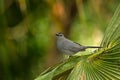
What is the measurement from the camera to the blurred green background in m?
4.08

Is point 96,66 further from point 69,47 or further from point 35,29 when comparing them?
point 35,29

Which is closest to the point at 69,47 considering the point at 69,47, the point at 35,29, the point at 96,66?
the point at 69,47

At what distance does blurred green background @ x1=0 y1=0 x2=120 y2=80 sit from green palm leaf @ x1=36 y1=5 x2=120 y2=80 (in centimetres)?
160

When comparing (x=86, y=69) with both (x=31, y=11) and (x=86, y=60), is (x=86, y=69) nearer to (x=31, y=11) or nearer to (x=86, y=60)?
(x=86, y=60)

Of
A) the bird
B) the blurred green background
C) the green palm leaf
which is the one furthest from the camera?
the blurred green background

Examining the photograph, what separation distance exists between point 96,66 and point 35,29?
246 cm

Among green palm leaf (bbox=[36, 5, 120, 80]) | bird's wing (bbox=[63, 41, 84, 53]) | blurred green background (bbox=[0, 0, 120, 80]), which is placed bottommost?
green palm leaf (bbox=[36, 5, 120, 80])

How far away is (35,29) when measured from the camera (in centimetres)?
461

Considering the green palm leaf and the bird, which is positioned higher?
the bird

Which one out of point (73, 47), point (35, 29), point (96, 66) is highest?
point (35, 29)

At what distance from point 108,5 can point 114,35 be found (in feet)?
8.91

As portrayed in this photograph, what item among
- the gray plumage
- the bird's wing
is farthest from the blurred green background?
the bird's wing

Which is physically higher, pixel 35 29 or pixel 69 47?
pixel 35 29

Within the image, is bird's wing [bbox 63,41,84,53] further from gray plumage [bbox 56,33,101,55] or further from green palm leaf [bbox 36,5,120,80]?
green palm leaf [bbox 36,5,120,80]
